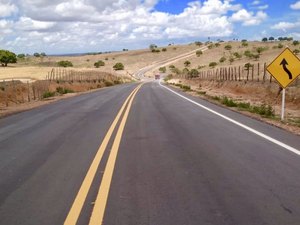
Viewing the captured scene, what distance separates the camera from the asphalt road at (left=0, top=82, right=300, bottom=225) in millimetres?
5676

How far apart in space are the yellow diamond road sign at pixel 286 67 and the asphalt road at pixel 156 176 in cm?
294

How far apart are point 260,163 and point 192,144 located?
7.84 ft

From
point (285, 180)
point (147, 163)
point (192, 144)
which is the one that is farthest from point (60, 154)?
point (285, 180)

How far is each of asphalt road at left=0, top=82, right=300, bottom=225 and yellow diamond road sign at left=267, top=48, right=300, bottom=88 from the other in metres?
2.94

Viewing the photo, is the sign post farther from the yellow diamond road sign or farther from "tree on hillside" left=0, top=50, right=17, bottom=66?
"tree on hillside" left=0, top=50, right=17, bottom=66

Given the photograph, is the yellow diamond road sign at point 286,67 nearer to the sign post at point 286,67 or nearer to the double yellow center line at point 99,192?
the sign post at point 286,67

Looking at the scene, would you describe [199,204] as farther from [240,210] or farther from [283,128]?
[283,128]

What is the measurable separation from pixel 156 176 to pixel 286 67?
31.7 feet

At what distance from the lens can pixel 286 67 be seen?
15.7 metres

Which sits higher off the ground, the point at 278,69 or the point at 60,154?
the point at 278,69

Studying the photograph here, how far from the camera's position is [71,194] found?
6566 mm

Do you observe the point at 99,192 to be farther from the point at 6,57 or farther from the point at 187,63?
the point at 187,63

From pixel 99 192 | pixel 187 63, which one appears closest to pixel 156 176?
pixel 99 192

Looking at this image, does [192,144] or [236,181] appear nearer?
[236,181]
